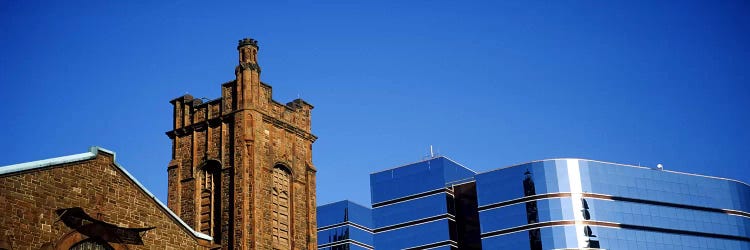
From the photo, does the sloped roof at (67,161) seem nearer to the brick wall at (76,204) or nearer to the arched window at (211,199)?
the brick wall at (76,204)

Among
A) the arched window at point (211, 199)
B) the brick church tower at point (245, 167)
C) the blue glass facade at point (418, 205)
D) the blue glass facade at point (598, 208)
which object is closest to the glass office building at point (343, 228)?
the blue glass facade at point (418, 205)

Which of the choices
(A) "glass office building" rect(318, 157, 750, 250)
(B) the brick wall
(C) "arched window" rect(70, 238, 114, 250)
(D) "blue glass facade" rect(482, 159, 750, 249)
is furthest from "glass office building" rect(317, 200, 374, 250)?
(C) "arched window" rect(70, 238, 114, 250)

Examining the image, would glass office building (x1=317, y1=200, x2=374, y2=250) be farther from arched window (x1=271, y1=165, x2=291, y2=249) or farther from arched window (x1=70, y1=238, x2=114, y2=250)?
arched window (x1=70, y1=238, x2=114, y2=250)

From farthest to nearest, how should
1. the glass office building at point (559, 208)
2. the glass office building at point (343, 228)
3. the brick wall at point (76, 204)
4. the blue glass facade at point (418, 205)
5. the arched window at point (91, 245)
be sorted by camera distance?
the glass office building at point (343, 228) < the blue glass facade at point (418, 205) < the glass office building at point (559, 208) < the arched window at point (91, 245) < the brick wall at point (76, 204)

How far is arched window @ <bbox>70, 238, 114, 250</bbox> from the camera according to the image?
32062mm

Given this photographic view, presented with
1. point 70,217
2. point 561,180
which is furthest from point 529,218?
point 70,217

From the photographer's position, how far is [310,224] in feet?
151

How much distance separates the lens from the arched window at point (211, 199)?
4353 cm

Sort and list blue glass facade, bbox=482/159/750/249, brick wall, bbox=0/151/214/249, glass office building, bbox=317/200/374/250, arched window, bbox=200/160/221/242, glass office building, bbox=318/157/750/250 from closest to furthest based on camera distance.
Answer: brick wall, bbox=0/151/214/249 < arched window, bbox=200/160/221/242 < blue glass facade, bbox=482/159/750/249 < glass office building, bbox=318/157/750/250 < glass office building, bbox=317/200/374/250

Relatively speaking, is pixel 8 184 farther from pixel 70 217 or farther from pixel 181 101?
pixel 181 101

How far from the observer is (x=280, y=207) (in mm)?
44938

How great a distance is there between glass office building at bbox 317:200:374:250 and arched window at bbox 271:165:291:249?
278ft

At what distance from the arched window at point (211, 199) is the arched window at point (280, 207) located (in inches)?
92.9

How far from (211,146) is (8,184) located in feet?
51.3
